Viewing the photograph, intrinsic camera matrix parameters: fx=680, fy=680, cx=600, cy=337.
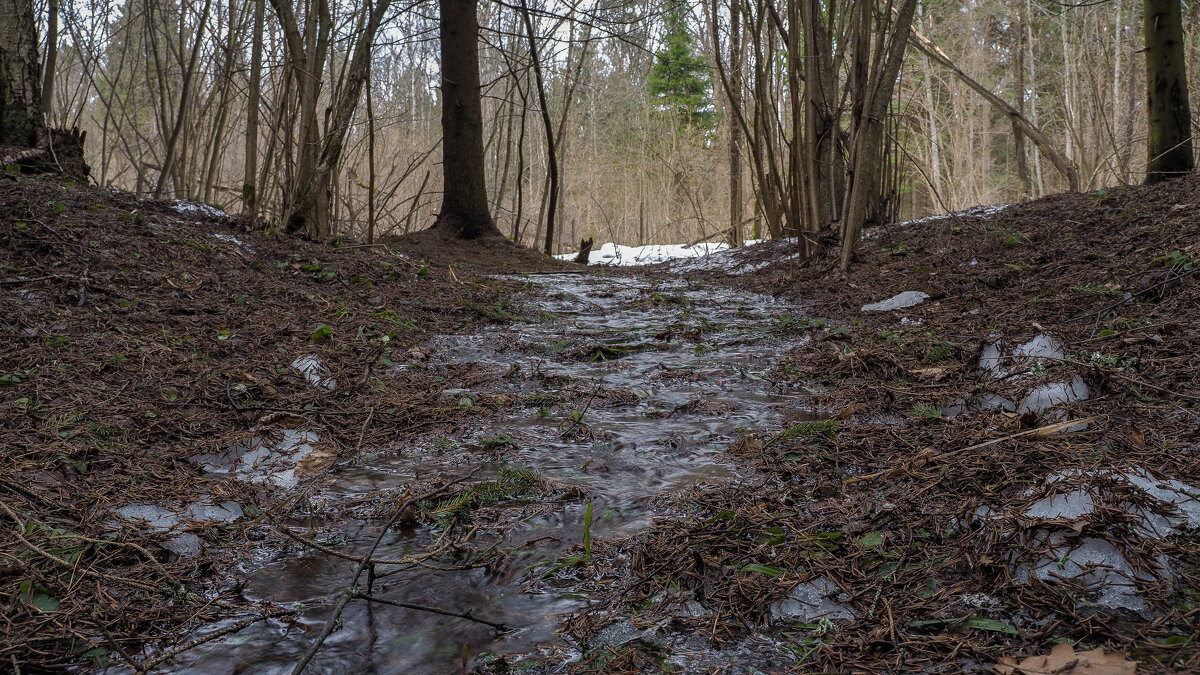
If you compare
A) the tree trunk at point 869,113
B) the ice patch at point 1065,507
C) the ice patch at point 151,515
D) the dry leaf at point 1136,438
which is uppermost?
the tree trunk at point 869,113

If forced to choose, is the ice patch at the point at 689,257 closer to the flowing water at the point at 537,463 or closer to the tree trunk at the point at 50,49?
the flowing water at the point at 537,463

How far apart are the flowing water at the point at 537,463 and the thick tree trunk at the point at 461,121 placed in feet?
12.0

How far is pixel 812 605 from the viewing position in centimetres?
147

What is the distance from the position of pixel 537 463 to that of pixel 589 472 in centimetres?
22

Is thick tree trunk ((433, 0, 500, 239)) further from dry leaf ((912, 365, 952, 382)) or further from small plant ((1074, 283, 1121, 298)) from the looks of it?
small plant ((1074, 283, 1121, 298))

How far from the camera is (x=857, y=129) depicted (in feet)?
17.7

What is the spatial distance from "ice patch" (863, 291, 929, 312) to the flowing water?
625 millimetres

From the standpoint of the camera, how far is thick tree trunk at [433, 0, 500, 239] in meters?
8.17

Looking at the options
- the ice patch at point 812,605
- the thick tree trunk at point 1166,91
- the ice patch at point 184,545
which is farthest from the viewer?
the thick tree trunk at point 1166,91

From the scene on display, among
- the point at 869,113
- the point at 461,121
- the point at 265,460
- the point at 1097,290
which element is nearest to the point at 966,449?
the point at 1097,290

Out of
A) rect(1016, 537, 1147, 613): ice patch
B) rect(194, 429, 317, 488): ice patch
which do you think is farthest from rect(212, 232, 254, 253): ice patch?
rect(1016, 537, 1147, 613): ice patch

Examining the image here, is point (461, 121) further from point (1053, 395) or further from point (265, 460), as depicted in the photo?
point (1053, 395)

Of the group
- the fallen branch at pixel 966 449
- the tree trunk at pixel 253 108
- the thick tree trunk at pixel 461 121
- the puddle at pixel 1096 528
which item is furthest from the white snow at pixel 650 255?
the puddle at pixel 1096 528

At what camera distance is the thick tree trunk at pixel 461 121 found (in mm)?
8172
